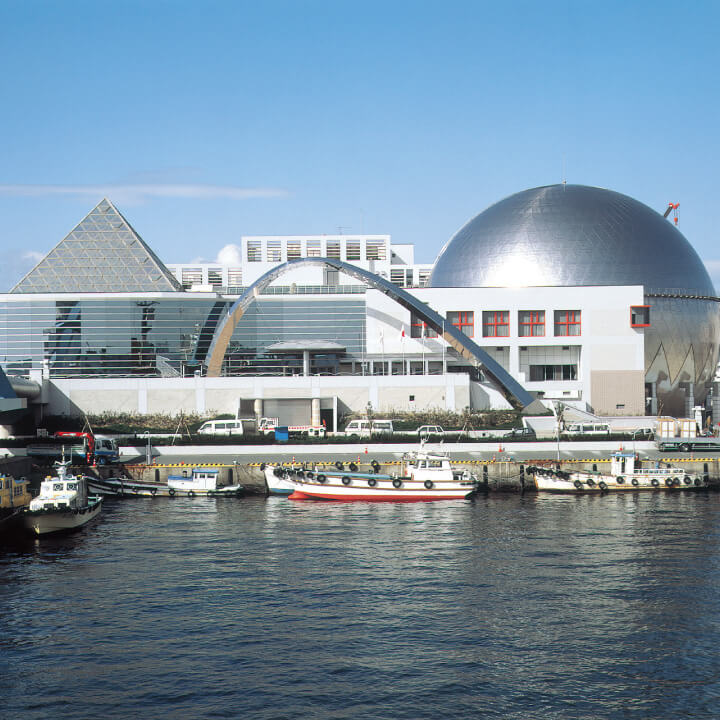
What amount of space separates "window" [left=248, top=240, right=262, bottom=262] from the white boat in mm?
95168

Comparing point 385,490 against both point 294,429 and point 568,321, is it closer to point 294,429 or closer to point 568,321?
point 294,429

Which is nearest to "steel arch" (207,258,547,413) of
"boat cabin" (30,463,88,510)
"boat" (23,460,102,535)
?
"boat cabin" (30,463,88,510)

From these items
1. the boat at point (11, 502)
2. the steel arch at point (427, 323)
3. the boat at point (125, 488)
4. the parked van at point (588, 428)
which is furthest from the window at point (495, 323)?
the boat at point (11, 502)

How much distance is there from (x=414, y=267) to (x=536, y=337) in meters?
60.0

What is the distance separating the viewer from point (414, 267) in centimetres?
16525

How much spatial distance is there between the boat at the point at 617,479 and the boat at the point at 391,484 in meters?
6.38

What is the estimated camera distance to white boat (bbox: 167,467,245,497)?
6950cm

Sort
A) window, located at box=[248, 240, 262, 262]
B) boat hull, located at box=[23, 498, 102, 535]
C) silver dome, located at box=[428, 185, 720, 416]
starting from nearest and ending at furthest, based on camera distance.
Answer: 1. boat hull, located at box=[23, 498, 102, 535]
2. silver dome, located at box=[428, 185, 720, 416]
3. window, located at box=[248, 240, 262, 262]

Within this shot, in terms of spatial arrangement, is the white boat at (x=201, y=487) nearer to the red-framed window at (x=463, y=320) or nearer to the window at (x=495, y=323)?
the red-framed window at (x=463, y=320)

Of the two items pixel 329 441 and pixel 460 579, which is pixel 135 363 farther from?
pixel 460 579

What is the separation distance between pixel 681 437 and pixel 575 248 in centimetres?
3334

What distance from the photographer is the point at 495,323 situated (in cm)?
10819

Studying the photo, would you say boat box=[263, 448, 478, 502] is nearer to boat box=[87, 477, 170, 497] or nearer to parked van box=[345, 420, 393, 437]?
boat box=[87, 477, 170, 497]

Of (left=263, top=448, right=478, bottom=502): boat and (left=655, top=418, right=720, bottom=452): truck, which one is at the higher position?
(left=655, top=418, right=720, bottom=452): truck
